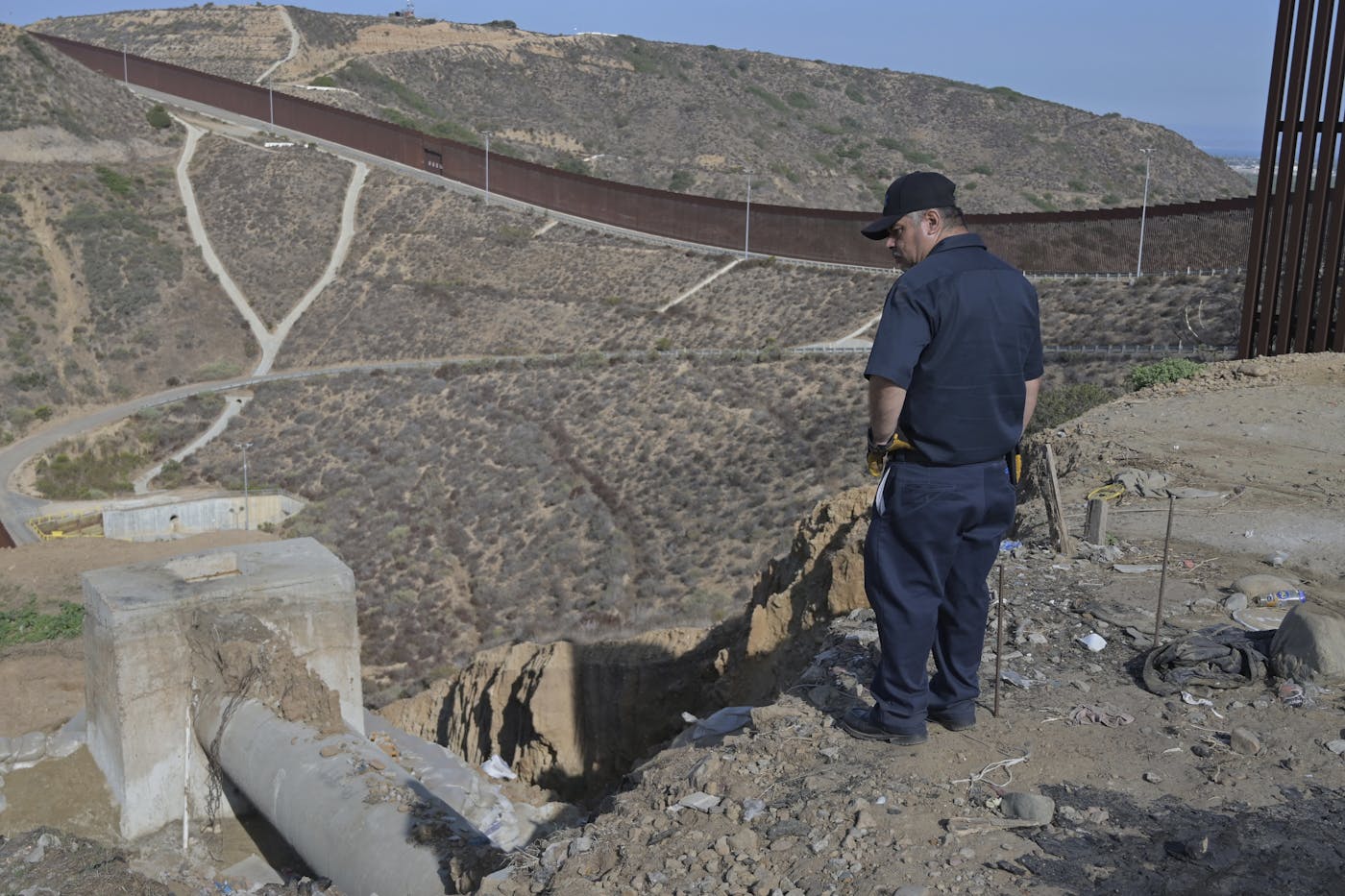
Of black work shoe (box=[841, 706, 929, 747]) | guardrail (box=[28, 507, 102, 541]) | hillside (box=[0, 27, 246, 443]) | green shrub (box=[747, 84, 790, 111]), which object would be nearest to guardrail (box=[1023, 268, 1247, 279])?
guardrail (box=[28, 507, 102, 541])

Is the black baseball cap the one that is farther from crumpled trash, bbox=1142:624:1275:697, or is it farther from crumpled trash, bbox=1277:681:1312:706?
crumpled trash, bbox=1277:681:1312:706

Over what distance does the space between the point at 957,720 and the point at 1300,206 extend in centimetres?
1555

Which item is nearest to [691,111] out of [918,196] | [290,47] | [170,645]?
[290,47]

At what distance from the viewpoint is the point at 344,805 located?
8.34 m

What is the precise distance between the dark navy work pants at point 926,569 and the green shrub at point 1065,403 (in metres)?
17.1

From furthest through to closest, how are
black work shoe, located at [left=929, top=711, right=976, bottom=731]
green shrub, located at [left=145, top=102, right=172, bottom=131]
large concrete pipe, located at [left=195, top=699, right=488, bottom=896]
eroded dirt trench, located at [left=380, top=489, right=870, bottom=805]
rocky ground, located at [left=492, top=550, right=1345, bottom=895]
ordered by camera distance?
green shrub, located at [left=145, top=102, right=172, bottom=131] < eroded dirt trench, located at [left=380, top=489, right=870, bottom=805] < large concrete pipe, located at [left=195, top=699, right=488, bottom=896] < black work shoe, located at [left=929, top=711, right=976, bottom=731] < rocky ground, located at [left=492, top=550, right=1345, bottom=895]

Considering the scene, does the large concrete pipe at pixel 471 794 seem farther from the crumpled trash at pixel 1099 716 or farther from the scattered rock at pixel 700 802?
the crumpled trash at pixel 1099 716

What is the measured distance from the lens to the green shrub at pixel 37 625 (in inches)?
778

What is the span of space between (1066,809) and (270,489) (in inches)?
1290

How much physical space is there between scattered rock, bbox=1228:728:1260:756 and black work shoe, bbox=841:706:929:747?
49.7 inches

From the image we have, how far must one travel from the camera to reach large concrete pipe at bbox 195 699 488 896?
7.19 metres

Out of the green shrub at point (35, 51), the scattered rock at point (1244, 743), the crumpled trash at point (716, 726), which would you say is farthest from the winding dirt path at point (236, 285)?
the scattered rock at point (1244, 743)

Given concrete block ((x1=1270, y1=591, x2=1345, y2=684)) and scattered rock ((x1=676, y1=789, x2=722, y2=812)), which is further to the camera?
concrete block ((x1=1270, y1=591, x2=1345, y2=684))

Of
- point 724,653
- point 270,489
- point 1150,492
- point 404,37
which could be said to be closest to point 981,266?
point 1150,492
